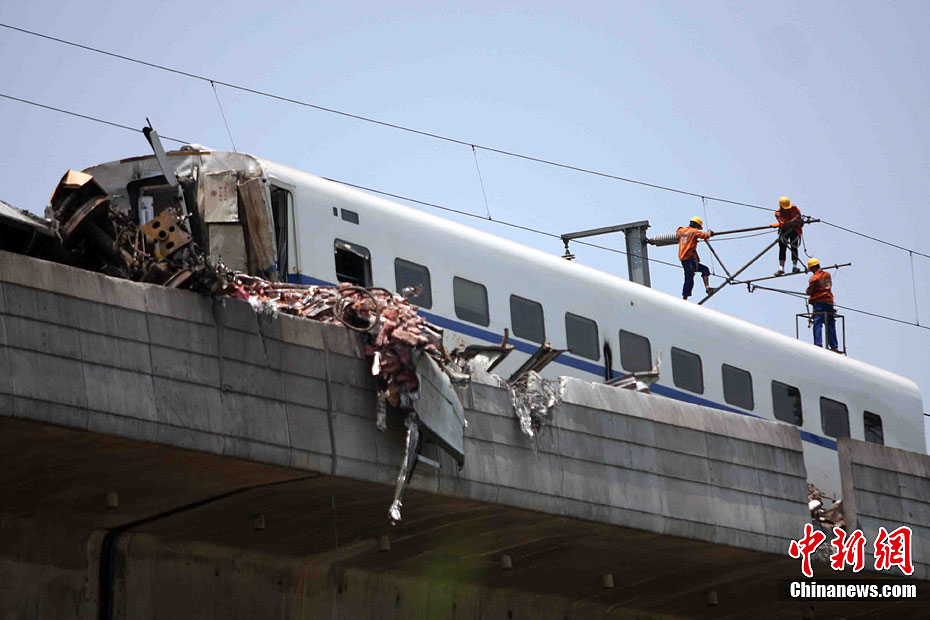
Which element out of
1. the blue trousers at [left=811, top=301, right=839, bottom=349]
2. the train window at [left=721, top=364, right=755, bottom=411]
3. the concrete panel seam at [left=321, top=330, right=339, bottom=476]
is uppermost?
the blue trousers at [left=811, top=301, right=839, bottom=349]

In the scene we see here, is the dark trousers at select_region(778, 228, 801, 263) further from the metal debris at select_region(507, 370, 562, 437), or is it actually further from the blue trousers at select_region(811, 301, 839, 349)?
the metal debris at select_region(507, 370, 562, 437)

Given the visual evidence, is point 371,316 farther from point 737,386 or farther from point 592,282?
point 737,386

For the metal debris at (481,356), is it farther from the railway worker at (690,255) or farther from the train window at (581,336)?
the railway worker at (690,255)

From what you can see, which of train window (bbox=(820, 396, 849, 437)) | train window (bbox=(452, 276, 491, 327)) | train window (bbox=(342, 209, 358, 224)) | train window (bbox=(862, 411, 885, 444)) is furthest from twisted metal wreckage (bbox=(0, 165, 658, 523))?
train window (bbox=(862, 411, 885, 444))

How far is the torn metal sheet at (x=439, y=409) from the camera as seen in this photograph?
16.5 m

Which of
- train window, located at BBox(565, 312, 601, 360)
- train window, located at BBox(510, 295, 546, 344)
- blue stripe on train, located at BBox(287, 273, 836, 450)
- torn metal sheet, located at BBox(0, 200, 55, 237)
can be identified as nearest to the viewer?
torn metal sheet, located at BBox(0, 200, 55, 237)

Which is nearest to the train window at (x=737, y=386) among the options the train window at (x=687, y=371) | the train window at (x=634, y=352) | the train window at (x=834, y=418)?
the train window at (x=687, y=371)

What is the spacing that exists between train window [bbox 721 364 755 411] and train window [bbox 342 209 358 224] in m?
9.41

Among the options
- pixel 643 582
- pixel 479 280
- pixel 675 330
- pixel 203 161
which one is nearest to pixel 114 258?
pixel 203 161

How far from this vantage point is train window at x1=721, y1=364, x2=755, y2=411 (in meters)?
27.8

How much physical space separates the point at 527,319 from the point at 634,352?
2878 millimetres

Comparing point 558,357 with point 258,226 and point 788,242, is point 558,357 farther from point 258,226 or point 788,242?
point 788,242

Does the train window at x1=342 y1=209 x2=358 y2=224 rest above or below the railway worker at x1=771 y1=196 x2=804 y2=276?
below

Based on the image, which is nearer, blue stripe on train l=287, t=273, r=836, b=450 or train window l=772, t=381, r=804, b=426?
blue stripe on train l=287, t=273, r=836, b=450
